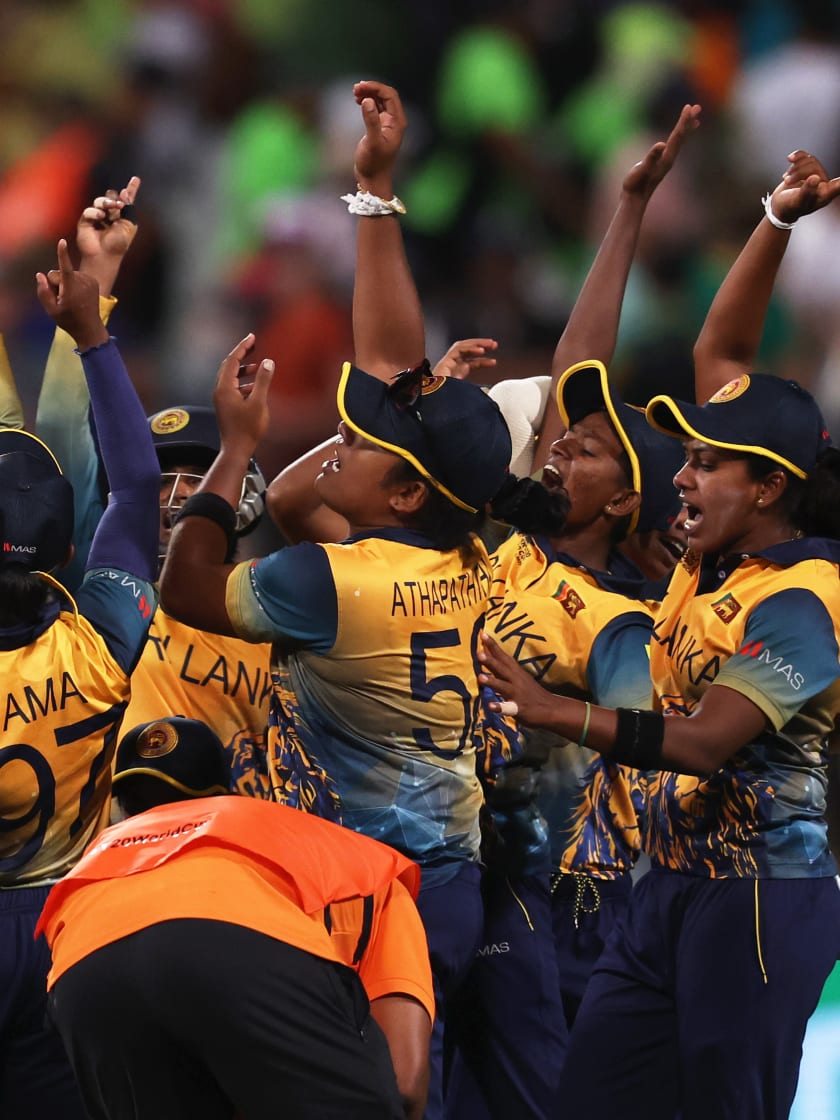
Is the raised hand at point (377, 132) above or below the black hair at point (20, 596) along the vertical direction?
above

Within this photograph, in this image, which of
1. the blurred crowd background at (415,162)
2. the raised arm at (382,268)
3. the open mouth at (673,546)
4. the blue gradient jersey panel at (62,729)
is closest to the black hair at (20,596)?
the blue gradient jersey panel at (62,729)

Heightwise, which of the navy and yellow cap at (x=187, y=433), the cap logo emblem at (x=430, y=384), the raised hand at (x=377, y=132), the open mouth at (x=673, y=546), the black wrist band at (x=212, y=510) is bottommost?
the open mouth at (x=673, y=546)

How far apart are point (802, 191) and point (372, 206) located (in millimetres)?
1081

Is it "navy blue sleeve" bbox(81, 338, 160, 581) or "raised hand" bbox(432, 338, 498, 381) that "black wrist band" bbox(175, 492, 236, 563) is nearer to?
"navy blue sleeve" bbox(81, 338, 160, 581)

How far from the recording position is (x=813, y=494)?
342 centimetres

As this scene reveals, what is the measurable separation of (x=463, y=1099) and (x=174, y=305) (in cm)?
575

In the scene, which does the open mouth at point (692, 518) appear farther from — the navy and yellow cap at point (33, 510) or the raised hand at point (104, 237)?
the raised hand at point (104, 237)

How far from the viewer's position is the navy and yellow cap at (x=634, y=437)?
4.12m

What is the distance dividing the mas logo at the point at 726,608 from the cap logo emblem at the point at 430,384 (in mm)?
779

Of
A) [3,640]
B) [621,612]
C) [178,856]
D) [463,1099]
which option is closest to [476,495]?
[621,612]

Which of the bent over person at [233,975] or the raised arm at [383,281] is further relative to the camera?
the raised arm at [383,281]

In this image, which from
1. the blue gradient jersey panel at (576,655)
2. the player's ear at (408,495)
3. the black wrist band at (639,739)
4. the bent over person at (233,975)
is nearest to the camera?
the bent over person at (233,975)

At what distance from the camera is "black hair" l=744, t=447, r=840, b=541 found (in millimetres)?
3410

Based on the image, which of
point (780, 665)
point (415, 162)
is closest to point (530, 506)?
point (780, 665)
